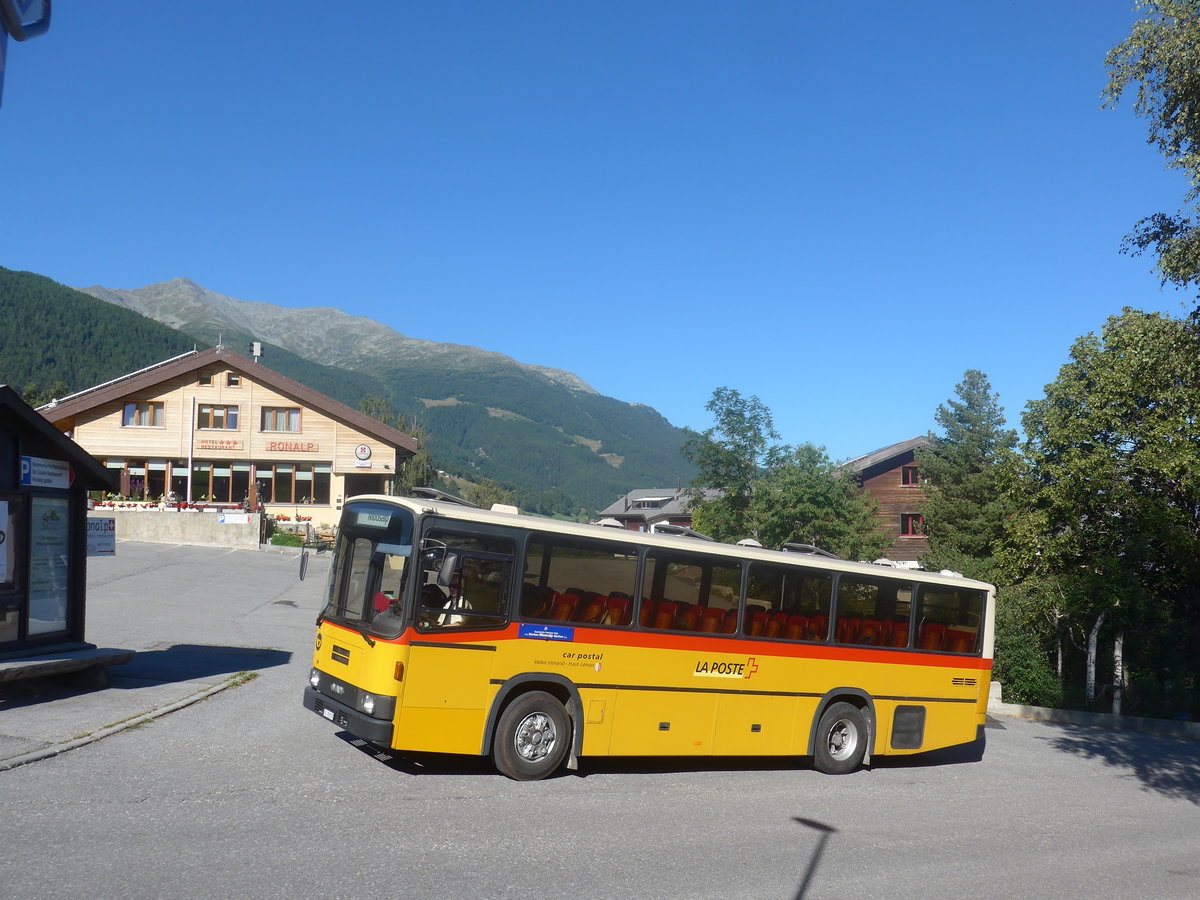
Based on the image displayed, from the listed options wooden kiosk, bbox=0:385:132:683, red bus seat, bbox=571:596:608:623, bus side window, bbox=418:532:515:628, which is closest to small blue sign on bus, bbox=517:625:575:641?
red bus seat, bbox=571:596:608:623

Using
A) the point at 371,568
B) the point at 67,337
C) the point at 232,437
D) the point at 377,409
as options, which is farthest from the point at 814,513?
the point at 67,337

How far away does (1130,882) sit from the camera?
8.06m

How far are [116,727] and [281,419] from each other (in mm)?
41327

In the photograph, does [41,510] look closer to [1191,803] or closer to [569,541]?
[569,541]

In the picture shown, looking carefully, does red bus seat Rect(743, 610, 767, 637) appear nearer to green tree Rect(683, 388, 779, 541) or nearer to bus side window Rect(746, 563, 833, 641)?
bus side window Rect(746, 563, 833, 641)

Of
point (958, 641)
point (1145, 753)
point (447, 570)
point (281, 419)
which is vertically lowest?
point (1145, 753)

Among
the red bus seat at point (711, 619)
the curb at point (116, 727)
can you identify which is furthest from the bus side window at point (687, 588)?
the curb at point (116, 727)

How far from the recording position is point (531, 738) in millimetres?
9977

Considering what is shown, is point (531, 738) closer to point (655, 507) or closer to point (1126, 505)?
point (1126, 505)

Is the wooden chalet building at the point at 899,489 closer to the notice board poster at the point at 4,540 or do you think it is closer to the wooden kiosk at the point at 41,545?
the wooden kiosk at the point at 41,545

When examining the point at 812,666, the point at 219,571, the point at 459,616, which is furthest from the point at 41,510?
the point at 219,571

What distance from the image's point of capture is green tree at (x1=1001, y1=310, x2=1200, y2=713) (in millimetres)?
20328

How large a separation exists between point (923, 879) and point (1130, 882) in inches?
72.6

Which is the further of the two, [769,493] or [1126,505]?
[769,493]
